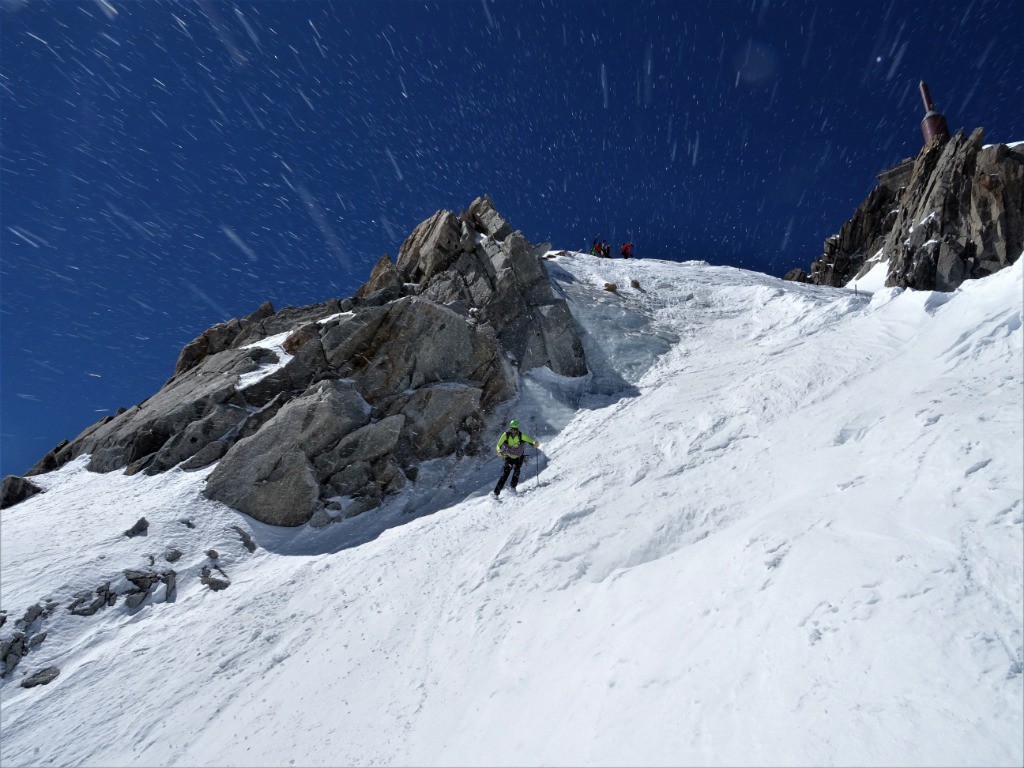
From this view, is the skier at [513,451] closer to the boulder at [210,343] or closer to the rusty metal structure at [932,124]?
the boulder at [210,343]

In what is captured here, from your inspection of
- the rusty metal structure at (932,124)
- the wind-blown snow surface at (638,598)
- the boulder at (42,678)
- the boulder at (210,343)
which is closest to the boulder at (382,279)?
the boulder at (210,343)

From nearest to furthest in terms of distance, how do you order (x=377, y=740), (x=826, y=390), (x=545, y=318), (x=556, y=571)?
(x=377, y=740) < (x=556, y=571) < (x=826, y=390) < (x=545, y=318)

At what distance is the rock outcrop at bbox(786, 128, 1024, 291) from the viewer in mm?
32969

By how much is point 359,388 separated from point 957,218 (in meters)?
43.6

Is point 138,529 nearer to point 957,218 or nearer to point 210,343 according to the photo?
point 210,343

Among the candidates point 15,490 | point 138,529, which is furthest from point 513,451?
point 15,490

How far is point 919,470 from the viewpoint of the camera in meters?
6.78

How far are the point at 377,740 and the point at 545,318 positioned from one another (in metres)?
21.1

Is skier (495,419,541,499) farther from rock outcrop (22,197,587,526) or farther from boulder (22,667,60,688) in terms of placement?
boulder (22,667,60,688)

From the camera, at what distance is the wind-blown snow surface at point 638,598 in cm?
477

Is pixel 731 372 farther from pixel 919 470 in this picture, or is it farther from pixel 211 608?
pixel 211 608

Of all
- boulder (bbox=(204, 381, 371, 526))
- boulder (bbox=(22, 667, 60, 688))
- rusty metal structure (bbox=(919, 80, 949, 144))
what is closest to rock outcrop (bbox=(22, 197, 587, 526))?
boulder (bbox=(204, 381, 371, 526))

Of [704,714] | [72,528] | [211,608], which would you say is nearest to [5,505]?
[72,528]

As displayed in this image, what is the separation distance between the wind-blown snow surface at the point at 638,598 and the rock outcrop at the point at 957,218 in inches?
1032
